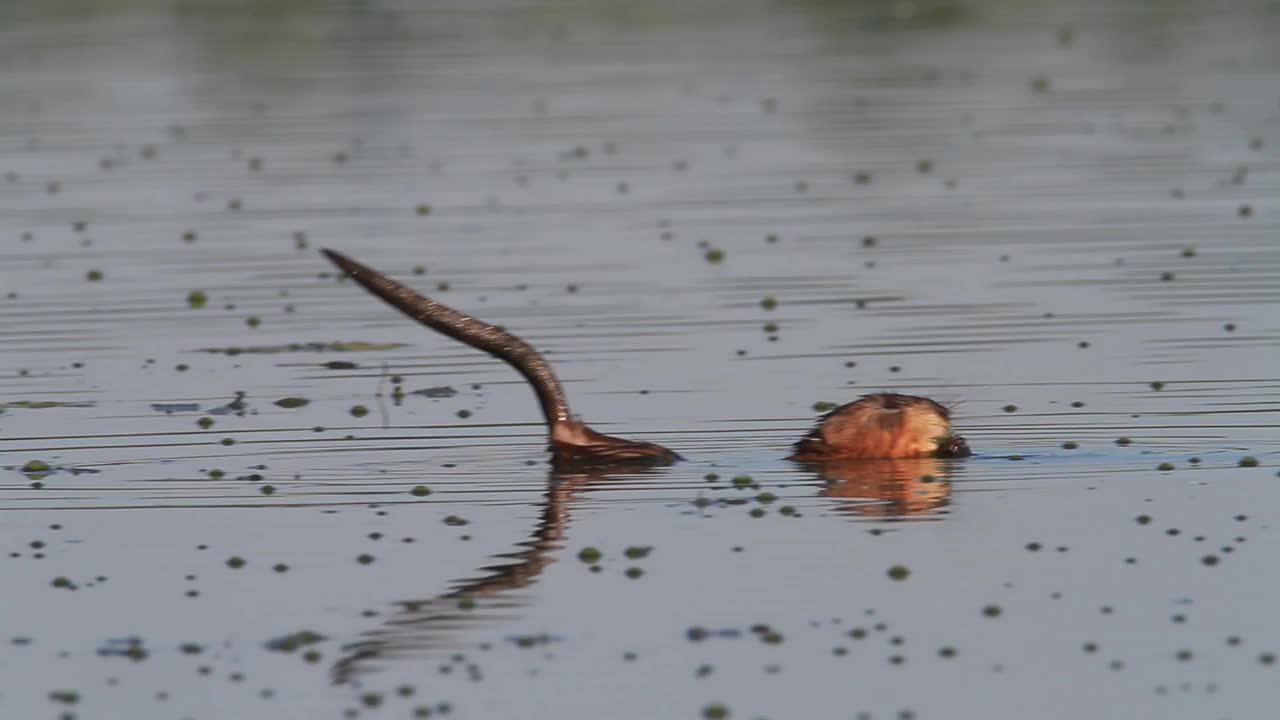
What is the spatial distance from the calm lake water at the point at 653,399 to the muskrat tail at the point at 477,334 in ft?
1.56

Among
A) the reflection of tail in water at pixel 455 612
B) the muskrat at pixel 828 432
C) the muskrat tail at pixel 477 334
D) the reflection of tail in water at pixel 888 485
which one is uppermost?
the muskrat tail at pixel 477 334

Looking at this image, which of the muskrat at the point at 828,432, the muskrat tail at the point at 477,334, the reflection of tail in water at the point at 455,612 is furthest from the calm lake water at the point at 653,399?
the muskrat tail at the point at 477,334

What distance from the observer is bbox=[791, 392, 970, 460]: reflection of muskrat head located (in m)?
14.1

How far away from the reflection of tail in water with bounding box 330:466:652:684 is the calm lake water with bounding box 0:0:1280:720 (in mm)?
32

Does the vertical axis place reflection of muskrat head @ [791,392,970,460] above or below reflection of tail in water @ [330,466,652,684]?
above

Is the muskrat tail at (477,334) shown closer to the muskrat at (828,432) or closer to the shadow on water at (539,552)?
the muskrat at (828,432)

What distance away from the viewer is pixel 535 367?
14352 millimetres

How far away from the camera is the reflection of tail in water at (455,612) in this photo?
10.5 metres

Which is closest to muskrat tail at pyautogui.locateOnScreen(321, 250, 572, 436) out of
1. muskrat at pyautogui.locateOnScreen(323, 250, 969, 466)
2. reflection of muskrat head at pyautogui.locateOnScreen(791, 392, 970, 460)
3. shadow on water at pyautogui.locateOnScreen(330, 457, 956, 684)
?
muskrat at pyautogui.locateOnScreen(323, 250, 969, 466)

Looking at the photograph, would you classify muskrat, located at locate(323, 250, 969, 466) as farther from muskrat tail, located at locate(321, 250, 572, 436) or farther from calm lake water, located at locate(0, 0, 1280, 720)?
calm lake water, located at locate(0, 0, 1280, 720)

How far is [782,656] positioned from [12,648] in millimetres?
3113

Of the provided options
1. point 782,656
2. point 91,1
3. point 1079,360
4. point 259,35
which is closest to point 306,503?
point 782,656

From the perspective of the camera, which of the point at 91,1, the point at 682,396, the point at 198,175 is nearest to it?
the point at 682,396

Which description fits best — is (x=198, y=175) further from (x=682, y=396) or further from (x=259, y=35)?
(x=259, y=35)
